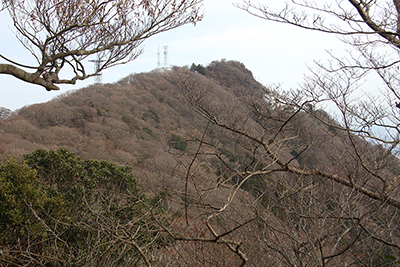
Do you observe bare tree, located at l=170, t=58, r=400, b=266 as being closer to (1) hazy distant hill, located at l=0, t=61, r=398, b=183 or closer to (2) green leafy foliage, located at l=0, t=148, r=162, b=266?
(2) green leafy foliage, located at l=0, t=148, r=162, b=266

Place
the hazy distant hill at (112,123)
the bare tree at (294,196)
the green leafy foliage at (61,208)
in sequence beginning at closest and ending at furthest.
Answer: the bare tree at (294,196) → the green leafy foliage at (61,208) → the hazy distant hill at (112,123)

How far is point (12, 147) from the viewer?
15.6 m

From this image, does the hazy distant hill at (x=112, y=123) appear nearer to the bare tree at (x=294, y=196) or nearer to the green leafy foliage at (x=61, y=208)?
the bare tree at (x=294, y=196)

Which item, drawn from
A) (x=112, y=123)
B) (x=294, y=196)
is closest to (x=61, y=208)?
(x=294, y=196)

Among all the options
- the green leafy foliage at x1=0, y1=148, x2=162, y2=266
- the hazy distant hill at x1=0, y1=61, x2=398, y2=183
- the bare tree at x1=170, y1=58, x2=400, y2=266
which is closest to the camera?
the bare tree at x1=170, y1=58, x2=400, y2=266

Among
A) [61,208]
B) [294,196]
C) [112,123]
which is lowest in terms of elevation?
[61,208]

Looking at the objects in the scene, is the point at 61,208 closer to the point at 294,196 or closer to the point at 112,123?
the point at 294,196

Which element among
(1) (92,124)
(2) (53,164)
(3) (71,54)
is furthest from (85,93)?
(3) (71,54)

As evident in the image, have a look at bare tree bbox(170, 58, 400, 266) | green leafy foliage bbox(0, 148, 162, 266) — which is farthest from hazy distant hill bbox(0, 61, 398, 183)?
green leafy foliage bbox(0, 148, 162, 266)

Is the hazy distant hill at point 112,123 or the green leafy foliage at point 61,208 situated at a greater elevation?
the hazy distant hill at point 112,123

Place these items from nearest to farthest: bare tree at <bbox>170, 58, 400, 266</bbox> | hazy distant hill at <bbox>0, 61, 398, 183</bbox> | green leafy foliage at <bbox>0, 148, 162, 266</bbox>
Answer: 1. bare tree at <bbox>170, 58, 400, 266</bbox>
2. green leafy foliage at <bbox>0, 148, 162, 266</bbox>
3. hazy distant hill at <bbox>0, 61, 398, 183</bbox>

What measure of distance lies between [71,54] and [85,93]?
2821 cm

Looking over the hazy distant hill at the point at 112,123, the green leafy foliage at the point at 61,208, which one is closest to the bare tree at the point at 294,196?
the green leafy foliage at the point at 61,208

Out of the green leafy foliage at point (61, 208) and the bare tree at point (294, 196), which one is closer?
the bare tree at point (294, 196)
